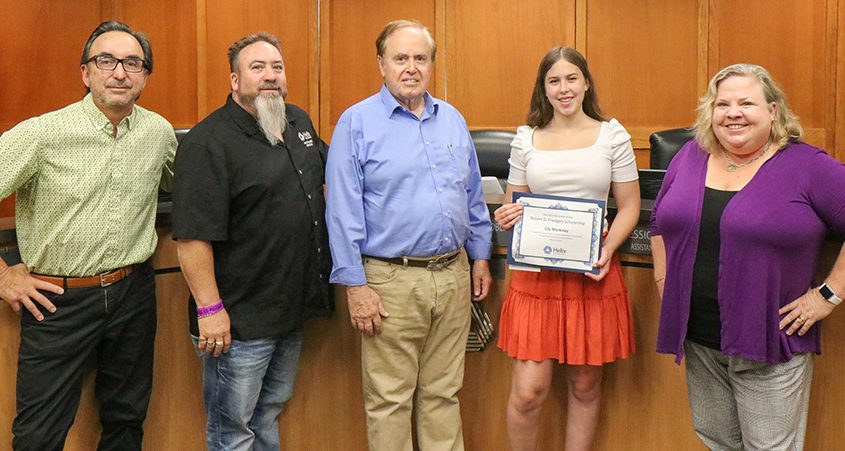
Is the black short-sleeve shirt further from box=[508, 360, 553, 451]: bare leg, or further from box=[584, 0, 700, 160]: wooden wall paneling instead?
box=[584, 0, 700, 160]: wooden wall paneling

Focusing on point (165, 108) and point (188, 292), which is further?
point (165, 108)

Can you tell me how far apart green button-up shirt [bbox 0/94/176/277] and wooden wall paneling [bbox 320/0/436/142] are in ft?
11.6

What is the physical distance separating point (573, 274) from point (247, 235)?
947mm

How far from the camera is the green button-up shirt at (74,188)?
2.15 meters

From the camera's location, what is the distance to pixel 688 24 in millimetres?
4961

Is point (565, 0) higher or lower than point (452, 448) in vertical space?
higher

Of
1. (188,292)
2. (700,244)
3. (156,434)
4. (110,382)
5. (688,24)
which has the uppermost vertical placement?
(688,24)

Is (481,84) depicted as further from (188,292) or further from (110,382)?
(110,382)

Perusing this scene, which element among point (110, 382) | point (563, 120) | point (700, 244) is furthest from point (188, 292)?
point (700, 244)

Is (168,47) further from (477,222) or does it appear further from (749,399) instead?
(749,399)

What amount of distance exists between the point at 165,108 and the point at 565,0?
9.22 feet

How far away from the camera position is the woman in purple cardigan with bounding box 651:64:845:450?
1886mm

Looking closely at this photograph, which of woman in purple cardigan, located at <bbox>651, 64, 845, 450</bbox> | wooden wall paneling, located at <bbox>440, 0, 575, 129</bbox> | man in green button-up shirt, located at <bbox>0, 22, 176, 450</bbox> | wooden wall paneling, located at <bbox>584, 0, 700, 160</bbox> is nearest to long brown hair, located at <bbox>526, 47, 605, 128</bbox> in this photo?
woman in purple cardigan, located at <bbox>651, 64, 845, 450</bbox>

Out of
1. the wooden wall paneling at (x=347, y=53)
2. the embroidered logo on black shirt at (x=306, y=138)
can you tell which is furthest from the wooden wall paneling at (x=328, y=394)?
the wooden wall paneling at (x=347, y=53)
